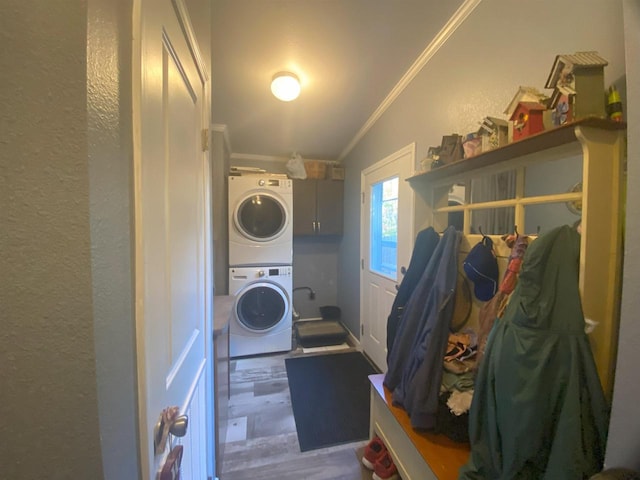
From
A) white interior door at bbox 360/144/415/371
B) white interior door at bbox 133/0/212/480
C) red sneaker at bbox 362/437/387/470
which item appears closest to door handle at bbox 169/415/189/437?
white interior door at bbox 133/0/212/480

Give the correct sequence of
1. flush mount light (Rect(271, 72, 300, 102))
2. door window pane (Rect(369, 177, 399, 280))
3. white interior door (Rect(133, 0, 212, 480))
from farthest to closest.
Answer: door window pane (Rect(369, 177, 399, 280))
flush mount light (Rect(271, 72, 300, 102))
white interior door (Rect(133, 0, 212, 480))

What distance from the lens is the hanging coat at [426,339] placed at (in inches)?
44.2

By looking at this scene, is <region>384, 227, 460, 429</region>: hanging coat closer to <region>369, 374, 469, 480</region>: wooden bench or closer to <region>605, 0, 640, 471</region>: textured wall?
<region>369, 374, 469, 480</region>: wooden bench

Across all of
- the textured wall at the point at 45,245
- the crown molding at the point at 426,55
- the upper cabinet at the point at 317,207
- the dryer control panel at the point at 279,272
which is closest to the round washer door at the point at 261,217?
the dryer control panel at the point at 279,272

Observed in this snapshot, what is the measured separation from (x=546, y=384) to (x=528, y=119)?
887 millimetres

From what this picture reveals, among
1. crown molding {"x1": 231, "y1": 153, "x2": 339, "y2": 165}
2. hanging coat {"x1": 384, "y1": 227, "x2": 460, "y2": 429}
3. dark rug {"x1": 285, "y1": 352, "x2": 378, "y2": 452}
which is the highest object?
crown molding {"x1": 231, "y1": 153, "x2": 339, "y2": 165}

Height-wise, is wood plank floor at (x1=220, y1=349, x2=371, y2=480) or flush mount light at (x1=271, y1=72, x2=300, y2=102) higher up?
flush mount light at (x1=271, y1=72, x2=300, y2=102)

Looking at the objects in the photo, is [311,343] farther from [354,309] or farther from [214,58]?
A: [214,58]

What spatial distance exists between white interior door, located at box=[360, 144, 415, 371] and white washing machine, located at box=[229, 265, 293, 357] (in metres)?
0.89

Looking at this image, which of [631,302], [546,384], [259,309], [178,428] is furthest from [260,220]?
[631,302]

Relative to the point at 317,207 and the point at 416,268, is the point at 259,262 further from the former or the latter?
the point at 416,268

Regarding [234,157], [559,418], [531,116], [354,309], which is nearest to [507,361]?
[559,418]

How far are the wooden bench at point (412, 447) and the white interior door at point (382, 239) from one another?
910 mm

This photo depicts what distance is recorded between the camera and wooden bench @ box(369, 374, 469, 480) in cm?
99
